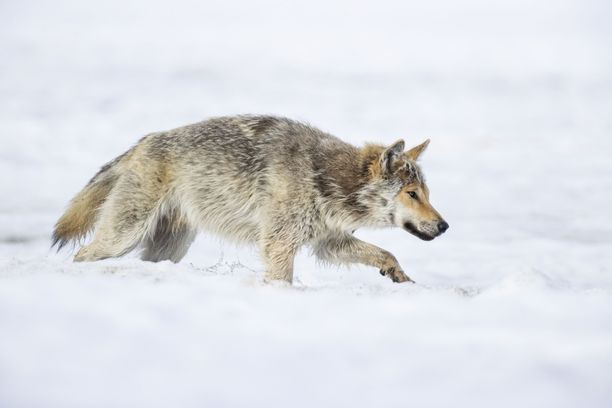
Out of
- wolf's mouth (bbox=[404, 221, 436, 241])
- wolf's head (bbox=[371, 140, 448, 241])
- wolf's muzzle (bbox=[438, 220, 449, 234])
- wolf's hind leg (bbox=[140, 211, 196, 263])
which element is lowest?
wolf's hind leg (bbox=[140, 211, 196, 263])

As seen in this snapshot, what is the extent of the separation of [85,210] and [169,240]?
860 millimetres

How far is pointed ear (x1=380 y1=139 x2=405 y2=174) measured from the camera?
7.65m

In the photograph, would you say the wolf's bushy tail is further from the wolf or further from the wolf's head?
the wolf's head

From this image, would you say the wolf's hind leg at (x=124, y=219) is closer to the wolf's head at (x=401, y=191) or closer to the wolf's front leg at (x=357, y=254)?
the wolf's front leg at (x=357, y=254)

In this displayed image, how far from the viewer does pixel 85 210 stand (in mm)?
8305

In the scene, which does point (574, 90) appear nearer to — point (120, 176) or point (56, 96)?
point (56, 96)

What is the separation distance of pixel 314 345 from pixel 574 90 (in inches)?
934

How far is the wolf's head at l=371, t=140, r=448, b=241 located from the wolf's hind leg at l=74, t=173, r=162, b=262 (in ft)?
6.75

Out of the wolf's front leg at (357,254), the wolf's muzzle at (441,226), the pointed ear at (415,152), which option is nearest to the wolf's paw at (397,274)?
the wolf's front leg at (357,254)

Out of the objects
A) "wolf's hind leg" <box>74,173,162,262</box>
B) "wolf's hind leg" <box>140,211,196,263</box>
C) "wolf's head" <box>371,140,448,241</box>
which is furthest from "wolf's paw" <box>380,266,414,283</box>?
"wolf's hind leg" <box>74,173,162,262</box>

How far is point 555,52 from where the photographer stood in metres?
32.2

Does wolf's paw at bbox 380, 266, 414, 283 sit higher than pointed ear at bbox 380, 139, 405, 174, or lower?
lower

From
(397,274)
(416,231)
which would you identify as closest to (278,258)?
(397,274)

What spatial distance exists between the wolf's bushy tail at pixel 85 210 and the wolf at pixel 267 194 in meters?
0.02
